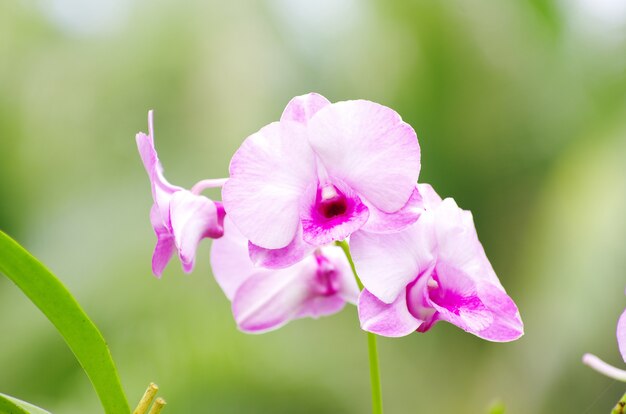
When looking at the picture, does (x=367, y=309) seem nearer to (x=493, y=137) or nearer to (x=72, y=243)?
(x=72, y=243)

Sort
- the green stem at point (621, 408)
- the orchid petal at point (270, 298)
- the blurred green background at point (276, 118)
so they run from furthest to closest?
the blurred green background at point (276, 118)
the orchid petal at point (270, 298)
the green stem at point (621, 408)

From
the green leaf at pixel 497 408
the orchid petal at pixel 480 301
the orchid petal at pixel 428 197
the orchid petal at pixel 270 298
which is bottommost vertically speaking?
the orchid petal at pixel 270 298

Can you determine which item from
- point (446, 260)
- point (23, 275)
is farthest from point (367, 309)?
point (23, 275)

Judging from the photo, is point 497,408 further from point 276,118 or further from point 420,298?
point 276,118

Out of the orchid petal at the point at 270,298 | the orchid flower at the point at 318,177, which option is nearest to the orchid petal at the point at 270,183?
the orchid flower at the point at 318,177

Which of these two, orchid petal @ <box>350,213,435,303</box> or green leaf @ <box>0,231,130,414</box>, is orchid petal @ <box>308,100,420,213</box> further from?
green leaf @ <box>0,231,130,414</box>

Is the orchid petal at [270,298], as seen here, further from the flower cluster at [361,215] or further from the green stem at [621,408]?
the green stem at [621,408]

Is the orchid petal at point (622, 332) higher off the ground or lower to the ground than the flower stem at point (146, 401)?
higher

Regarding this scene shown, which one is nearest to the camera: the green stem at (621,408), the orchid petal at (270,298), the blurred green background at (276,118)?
the green stem at (621,408)
